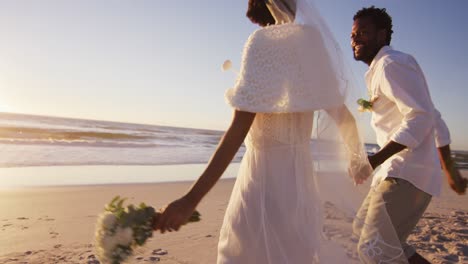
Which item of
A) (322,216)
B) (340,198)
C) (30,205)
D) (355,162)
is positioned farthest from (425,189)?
(30,205)

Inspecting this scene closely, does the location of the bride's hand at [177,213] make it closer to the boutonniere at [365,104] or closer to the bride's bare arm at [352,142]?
the bride's bare arm at [352,142]

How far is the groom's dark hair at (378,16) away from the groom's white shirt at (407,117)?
0.67 feet

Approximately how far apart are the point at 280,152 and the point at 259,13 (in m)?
0.72

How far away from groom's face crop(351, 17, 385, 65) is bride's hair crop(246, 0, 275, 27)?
1.11m

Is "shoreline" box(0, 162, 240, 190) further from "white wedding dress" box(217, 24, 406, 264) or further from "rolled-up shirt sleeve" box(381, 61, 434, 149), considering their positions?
"rolled-up shirt sleeve" box(381, 61, 434, 149)

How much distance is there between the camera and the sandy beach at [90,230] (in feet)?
15.6

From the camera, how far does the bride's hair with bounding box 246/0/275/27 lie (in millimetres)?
1977

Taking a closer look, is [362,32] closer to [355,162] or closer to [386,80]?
[386,80]

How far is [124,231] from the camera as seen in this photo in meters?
1.75

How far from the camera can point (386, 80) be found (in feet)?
8.37

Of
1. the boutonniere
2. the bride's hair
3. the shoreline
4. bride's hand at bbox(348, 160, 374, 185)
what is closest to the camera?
the bride's hair

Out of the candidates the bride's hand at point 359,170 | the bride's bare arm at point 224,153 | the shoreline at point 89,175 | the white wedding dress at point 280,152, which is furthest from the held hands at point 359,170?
the shoreline at point 89,175

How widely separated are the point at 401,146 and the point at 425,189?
1.10 feet

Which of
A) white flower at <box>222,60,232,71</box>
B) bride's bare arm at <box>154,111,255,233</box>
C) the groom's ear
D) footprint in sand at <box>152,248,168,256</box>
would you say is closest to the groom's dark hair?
the groom's ear
